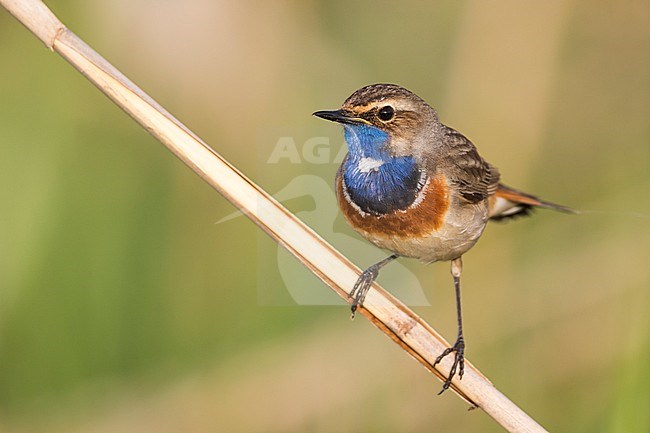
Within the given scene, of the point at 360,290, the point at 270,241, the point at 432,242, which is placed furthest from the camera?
the point at 270,241

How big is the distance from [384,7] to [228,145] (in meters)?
1.44

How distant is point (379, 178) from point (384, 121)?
0.77 feet

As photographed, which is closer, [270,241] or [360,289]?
[360,289]

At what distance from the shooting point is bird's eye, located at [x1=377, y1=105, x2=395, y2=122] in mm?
3324

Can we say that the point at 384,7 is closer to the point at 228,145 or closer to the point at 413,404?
the point at 228,145

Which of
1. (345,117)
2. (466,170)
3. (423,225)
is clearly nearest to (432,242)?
Answer: (423,225)

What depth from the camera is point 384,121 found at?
3340mm

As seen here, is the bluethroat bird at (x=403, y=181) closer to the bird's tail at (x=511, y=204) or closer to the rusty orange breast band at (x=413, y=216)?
the rusty orange breast band at (x=413, y=216)

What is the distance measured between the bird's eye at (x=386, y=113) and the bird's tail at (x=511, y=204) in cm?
97

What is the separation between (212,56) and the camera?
16.9 ft

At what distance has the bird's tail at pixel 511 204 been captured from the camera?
415 cm

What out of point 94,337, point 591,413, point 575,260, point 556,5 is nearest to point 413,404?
point 591,413

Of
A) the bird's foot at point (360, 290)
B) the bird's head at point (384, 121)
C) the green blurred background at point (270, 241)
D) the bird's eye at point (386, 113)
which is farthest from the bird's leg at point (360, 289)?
the green blurred background at point (270, 241)

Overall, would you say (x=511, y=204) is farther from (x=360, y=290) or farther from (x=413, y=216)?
(x=360, y=290)
